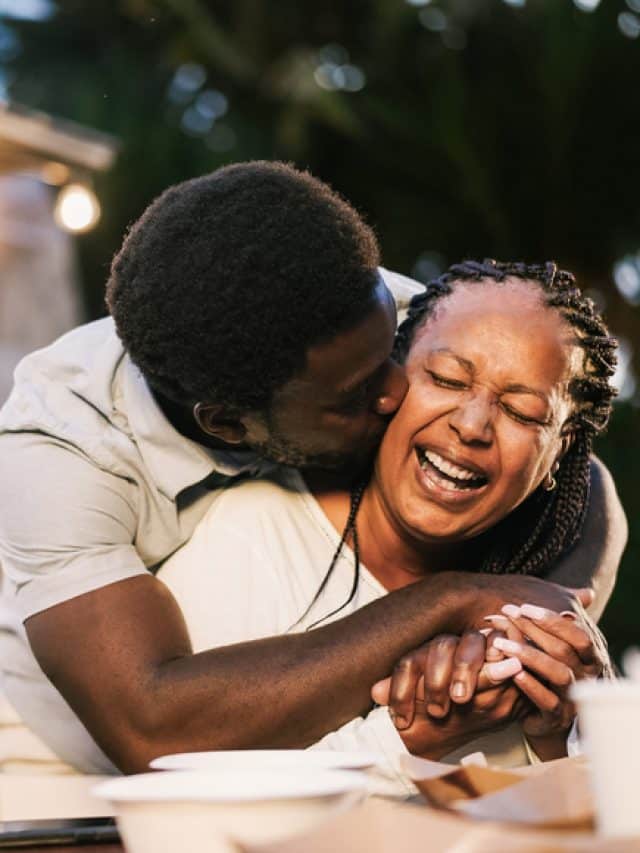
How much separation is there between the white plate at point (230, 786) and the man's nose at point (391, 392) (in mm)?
1195

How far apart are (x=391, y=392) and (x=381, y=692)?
0.55 meters

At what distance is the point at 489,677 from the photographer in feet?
7.11

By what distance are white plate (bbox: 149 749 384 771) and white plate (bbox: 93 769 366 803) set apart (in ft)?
0.17

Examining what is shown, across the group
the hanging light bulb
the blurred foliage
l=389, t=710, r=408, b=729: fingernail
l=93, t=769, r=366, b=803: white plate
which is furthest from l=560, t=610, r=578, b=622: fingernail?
the hanging light bulb

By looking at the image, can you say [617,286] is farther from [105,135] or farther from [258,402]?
[258,402]

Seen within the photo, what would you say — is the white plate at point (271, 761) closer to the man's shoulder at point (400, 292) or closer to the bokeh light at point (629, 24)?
the man's shoulder at point (400, 292)

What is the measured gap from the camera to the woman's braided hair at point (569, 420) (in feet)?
8.85

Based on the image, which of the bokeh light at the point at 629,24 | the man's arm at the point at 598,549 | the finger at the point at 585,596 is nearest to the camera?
the finger at the point at 585,596

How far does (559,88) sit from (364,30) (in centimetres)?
335

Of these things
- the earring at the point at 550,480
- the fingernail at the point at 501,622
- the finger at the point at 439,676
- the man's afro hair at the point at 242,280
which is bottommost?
the finger at the point at 439,676

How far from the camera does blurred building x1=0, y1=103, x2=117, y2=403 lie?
9.66m

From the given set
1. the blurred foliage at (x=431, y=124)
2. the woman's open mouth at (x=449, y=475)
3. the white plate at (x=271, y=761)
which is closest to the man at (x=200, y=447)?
the woman's open mouth at (x=449, y=475)

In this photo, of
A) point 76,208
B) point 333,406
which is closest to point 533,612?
point 333,406

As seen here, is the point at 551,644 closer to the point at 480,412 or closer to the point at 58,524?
the point at 480,412
